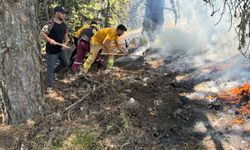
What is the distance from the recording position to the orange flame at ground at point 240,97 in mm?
6714

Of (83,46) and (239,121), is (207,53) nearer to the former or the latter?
(83,46)

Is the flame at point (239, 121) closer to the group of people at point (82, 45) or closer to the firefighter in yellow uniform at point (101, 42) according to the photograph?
the group of people at point (82, 45)

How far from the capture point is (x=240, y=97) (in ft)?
23.2

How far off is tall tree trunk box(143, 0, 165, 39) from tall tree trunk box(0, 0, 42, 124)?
8.92 metres

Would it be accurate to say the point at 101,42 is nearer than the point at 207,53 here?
Yes

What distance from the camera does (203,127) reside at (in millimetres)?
6281

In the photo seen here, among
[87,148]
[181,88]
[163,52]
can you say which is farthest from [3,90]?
[163,52]

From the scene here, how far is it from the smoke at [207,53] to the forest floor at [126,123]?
3.09ft

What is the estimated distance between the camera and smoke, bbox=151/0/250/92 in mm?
8281

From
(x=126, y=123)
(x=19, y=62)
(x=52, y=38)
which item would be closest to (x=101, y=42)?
(x=52, y=38)

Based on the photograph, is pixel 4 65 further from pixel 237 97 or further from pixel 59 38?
pixel 237 97

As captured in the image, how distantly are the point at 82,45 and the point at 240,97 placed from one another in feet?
15.2

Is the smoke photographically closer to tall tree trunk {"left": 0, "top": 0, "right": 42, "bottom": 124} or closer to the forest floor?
the forest floor

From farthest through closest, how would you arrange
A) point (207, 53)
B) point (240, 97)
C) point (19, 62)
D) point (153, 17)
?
point (153, 17) < point (207, 53) < point (240, 97) < point (19, 62)
